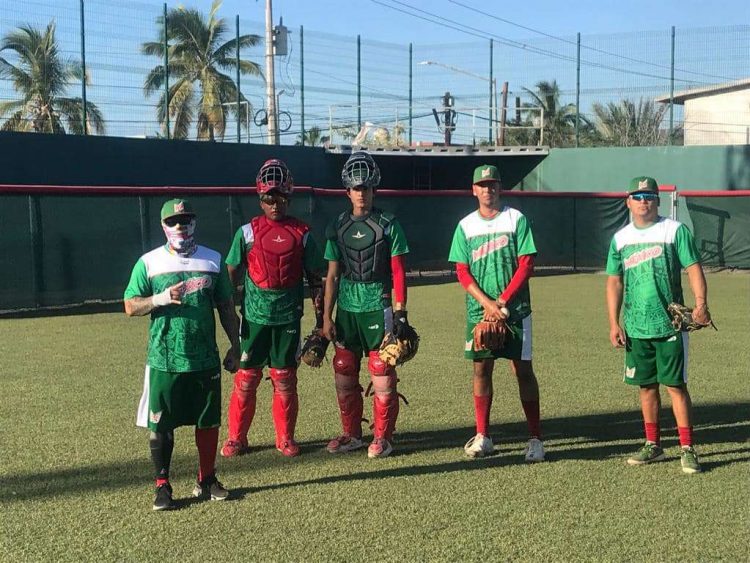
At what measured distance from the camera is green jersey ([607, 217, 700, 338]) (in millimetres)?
5254

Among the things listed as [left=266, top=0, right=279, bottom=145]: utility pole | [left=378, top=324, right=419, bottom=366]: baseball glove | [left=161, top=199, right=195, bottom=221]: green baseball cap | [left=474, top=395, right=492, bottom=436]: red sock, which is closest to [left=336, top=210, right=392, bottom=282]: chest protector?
[left=378, top=324, right=419, bottom=366]: baseball glove

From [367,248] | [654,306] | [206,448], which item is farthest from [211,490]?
[654,306]

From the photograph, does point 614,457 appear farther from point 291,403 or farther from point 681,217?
point 681,217

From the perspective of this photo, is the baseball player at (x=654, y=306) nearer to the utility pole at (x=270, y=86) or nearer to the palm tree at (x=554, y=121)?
the utility pole at (x=270, y=86)

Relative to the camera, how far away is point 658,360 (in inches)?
210

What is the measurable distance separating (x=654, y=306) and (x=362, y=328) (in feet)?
6.29

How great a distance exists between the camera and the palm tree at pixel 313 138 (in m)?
27.9

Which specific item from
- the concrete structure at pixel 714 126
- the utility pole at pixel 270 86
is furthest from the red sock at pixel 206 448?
the concrete structure at pixel 714 126

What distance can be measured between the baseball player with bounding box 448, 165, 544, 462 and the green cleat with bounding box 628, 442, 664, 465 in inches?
22.9

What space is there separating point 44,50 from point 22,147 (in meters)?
3.23

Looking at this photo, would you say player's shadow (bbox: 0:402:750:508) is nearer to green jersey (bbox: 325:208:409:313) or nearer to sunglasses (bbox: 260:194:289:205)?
green jersey (bbox: 325:208:409:313)

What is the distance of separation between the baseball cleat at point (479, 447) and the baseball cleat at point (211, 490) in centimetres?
169

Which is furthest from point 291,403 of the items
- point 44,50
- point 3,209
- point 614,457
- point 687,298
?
point 44,50

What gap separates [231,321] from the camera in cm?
476
